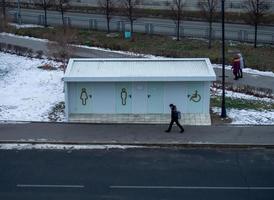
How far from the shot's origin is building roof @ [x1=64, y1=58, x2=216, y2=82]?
79.6 ft

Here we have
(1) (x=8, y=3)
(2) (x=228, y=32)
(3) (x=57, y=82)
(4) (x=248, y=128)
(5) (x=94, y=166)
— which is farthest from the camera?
(1) (x=8, y=3)

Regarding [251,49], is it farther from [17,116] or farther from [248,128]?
[17,116]

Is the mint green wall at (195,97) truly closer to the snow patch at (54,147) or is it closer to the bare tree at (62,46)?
the snow patch at (54,147)

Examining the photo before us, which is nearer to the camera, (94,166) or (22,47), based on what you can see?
(94,166)

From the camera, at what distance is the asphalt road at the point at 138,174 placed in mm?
17656

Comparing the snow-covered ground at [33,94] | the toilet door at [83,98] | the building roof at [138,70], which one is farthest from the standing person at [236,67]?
the toilet door at [83,98]

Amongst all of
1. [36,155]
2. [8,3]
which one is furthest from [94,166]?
[8,3]

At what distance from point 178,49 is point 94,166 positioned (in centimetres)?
2074

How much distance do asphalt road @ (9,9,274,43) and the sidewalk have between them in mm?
19848

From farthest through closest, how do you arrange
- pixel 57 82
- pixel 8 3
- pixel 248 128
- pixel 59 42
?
pixel 8 3 → pixel 59 42 → pixel 57 82 → pixel 248 128

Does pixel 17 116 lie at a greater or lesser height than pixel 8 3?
lesser

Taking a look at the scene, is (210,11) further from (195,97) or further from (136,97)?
(136,97)

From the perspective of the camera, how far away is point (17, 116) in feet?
83.4

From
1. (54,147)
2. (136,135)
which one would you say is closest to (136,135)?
(136,135)
